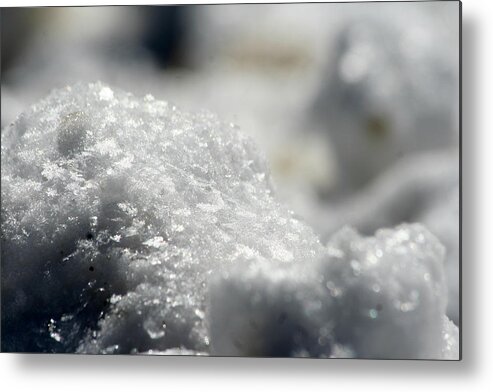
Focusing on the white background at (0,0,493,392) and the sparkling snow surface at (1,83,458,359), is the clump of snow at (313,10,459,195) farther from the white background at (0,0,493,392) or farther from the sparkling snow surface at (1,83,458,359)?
the sparkling snow surface at (1,83,458,359)

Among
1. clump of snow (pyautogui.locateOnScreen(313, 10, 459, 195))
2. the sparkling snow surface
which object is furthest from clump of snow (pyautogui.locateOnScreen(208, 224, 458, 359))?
clump of snow (pyautogui.locateOnScreen(313, 10, 459, 195))

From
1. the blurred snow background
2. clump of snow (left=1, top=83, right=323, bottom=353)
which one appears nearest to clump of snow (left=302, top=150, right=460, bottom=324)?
the blurred snow background

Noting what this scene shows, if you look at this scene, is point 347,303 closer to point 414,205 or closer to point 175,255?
point 414,205

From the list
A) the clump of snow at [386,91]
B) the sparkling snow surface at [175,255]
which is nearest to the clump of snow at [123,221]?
the sparkling snow surface at [175,255]

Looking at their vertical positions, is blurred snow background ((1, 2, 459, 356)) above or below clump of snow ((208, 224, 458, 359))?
above

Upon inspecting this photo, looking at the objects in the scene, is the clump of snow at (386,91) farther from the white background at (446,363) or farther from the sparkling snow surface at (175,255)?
the sparkling snow surface at (175,255)

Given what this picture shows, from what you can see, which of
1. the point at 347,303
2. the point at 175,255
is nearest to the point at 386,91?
the point at 347,303

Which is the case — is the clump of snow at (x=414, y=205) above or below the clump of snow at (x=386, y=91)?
below
